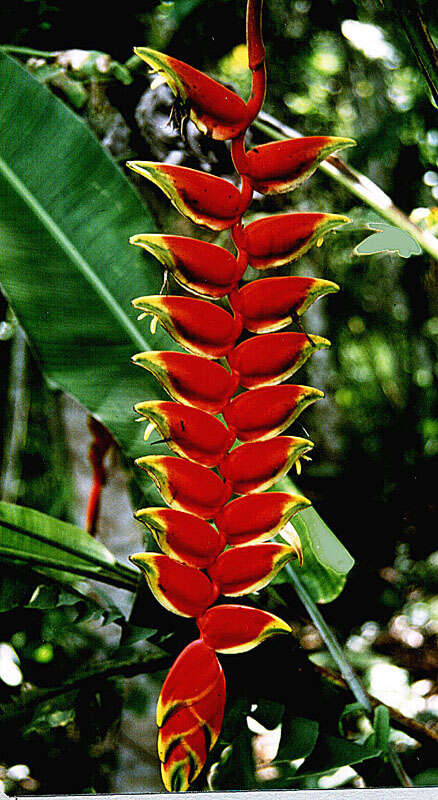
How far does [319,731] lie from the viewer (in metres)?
0.69

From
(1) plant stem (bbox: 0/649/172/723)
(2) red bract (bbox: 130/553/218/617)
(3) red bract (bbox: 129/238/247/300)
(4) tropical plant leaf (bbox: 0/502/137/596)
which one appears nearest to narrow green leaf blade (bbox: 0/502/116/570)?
(4) tropical plant leaf (bbox: 0/502/137/596)

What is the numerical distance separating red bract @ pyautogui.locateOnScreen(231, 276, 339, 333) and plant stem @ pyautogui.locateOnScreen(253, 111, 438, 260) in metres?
0.27

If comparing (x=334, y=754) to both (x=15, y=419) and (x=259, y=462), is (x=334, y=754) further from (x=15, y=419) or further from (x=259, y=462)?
(x=15, y=419)

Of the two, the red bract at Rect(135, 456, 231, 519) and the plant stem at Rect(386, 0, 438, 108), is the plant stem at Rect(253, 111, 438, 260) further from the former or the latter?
the red bract at Rect(135, 456, 231, 519)

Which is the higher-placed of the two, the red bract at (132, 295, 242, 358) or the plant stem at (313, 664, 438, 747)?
the red bract at (132, 295, 242, 358)

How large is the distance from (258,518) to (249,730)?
35 cm

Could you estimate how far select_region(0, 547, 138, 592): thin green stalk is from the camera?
2.14ft

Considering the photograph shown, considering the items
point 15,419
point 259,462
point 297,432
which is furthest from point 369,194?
point 15,419

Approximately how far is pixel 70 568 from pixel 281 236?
41 cm

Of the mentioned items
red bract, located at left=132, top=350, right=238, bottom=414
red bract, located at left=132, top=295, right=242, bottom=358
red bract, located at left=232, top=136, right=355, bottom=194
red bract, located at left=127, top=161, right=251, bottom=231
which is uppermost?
red bract, located at left=232, top=136, right=355, bottom=194

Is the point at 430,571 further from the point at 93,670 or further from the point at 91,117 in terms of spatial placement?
the point at 91,117

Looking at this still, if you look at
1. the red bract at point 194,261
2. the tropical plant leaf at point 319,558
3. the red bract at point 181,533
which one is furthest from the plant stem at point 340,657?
the red bract at point 194,261

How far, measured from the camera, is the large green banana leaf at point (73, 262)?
2.14 ft

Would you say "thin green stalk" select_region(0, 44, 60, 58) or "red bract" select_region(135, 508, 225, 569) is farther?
"thin green stalk" select_region(0, 44, 60, 58)
